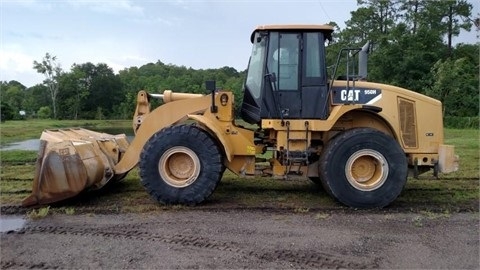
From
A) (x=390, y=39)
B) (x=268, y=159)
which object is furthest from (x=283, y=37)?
(x=390, y=39)

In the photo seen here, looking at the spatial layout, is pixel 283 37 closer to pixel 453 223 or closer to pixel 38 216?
pixel 453 223

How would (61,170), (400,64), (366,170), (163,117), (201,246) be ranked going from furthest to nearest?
(400,64), (163,117), (366,170), (61,170), (201,246)

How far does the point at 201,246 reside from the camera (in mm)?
4789

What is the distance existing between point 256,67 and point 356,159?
6.65ft

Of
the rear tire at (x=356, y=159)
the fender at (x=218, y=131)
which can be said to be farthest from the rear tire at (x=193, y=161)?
the rear tire at (x=356, y=159)

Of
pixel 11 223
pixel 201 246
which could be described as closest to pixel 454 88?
pixel 201 246

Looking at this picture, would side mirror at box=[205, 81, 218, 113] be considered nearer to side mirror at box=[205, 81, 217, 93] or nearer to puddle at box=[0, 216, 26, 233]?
side mirror at box=[205, 81, 217, 93]

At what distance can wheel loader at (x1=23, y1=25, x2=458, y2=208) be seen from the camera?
644 cm

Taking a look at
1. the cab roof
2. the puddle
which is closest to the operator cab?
the cab roof

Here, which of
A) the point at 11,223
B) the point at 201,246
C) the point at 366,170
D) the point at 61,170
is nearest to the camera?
the point at 201,246

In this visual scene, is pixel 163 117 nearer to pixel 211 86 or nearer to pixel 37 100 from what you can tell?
pixel 211 86

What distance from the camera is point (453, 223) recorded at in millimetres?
5750

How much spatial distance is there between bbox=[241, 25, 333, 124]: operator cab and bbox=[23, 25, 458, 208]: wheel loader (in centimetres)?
1

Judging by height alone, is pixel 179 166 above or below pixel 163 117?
below
